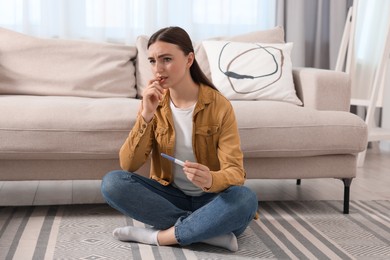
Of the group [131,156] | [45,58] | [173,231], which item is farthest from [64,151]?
[45,58]

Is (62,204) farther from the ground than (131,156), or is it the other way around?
(131,156)

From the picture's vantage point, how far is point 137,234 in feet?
6.64

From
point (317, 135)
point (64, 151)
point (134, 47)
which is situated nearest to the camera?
point (64, 151)

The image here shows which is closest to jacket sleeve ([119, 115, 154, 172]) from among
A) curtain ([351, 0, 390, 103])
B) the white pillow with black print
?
the white pillow with black print

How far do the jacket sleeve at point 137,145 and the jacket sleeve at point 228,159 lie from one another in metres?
0.23

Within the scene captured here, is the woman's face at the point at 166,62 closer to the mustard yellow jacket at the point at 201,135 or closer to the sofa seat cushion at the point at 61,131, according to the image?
the mustard yellow jacket at the point at 201,135

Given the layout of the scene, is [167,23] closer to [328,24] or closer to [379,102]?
[328,24]

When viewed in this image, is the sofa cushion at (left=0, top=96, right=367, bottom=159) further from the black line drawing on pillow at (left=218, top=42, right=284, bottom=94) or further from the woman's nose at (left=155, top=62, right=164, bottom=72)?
the woman's nose at (left=155, top=62, right=164, bottom=72)

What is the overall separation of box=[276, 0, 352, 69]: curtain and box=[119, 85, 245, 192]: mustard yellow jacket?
2.15 metres

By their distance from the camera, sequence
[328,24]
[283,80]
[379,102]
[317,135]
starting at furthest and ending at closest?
[328,24], [379,102], [283,80], [317,135]

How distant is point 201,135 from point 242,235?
0.38 m

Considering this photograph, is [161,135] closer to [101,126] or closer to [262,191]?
[101,126]

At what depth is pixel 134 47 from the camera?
3.12 metres

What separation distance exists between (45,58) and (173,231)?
1329 mm
